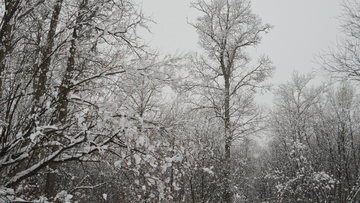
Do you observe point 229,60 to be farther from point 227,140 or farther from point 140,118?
point 140,118

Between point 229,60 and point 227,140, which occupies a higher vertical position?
point 229,60

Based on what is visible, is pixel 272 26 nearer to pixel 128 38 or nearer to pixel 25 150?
pixel 128 38

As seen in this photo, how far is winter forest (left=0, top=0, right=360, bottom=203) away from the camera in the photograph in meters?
2.65

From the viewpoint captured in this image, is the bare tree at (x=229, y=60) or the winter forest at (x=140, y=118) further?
the bare tree at (x=229, y=60)

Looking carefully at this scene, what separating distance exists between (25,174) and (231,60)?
30.8 feet

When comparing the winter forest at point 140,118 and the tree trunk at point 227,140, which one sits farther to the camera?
the tree trunk at point 227,140

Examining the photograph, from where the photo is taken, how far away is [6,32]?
277 cm

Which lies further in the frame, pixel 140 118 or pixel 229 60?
pixel 229 60

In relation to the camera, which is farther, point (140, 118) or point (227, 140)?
point (227, 140)

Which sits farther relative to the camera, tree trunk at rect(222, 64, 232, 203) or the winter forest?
tree trunk at rect(222, 64, 232, 203)

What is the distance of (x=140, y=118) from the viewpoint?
2.60 metres

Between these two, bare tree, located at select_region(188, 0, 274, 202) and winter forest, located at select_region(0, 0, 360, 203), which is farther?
bare tree, located at select_region(188, 0, 274, 202)

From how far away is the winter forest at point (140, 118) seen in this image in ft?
8.69

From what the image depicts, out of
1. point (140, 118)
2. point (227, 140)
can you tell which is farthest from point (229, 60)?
point (140, 118)
